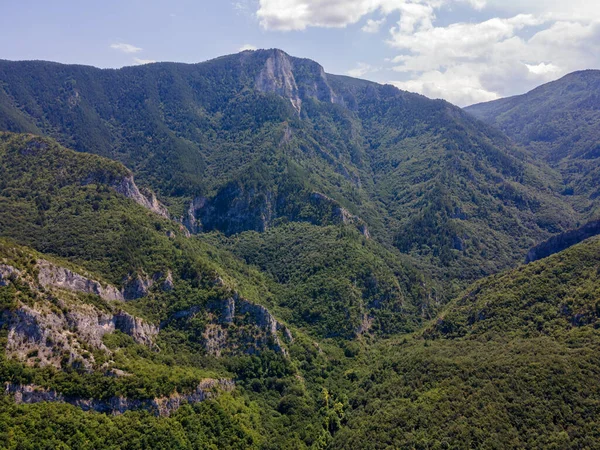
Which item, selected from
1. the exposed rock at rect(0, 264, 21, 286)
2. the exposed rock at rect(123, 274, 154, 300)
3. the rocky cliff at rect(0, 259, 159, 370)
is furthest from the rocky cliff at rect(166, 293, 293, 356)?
the exposed rock at rect(0, 264, 21, 286)

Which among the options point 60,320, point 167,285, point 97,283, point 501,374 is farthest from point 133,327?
point 501,374

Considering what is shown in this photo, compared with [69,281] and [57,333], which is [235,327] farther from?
[57,333]

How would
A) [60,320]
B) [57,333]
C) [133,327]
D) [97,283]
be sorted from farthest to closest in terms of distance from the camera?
[97,283]
[133,327]
[60,320]
[57,333]

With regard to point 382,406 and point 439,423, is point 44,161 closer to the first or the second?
point 382,406

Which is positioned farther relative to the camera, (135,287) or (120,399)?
(135,287)

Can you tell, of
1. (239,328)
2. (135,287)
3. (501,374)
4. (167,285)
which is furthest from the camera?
(167,285)

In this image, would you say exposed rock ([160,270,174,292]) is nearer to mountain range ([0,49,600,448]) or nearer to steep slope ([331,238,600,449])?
mountain range ([0,49,600,448])

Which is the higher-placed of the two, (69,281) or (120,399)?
(69,281)
